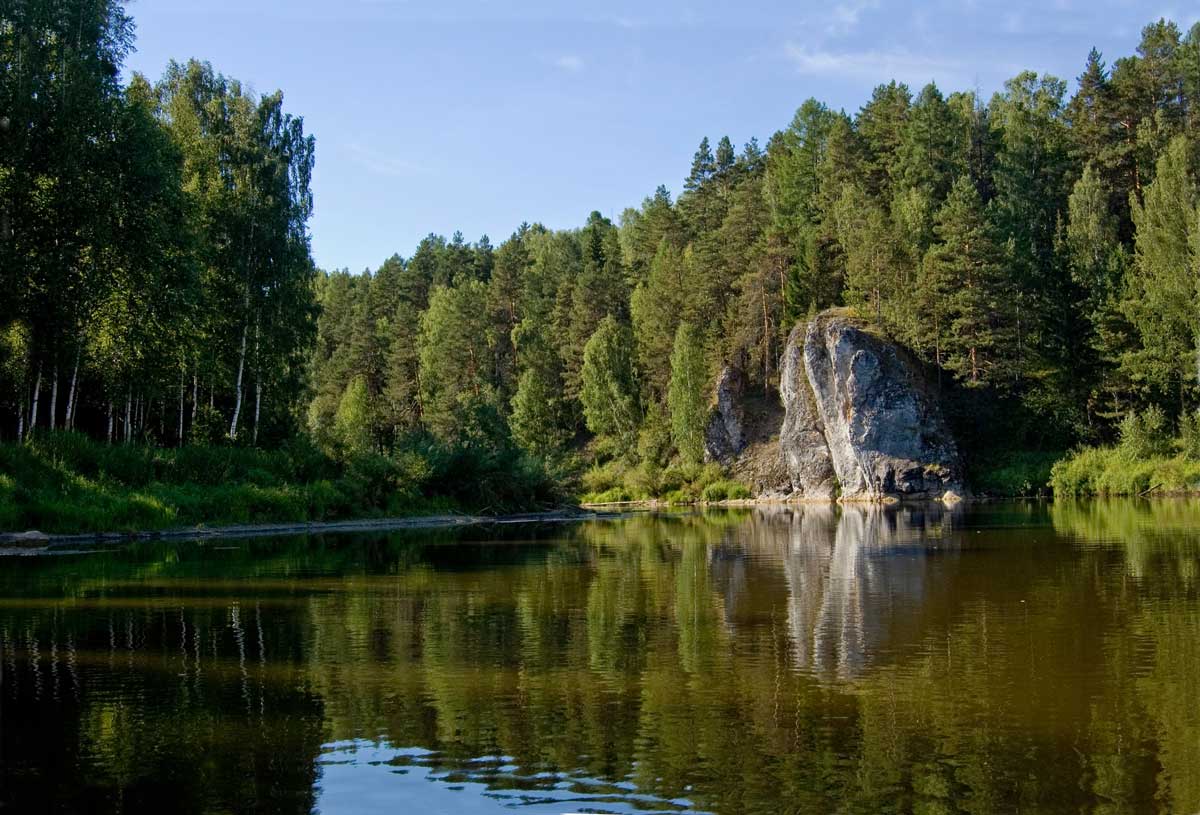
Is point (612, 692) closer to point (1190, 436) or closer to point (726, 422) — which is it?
point (1190, 436)

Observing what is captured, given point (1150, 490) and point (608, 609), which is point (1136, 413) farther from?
point (608, 609)

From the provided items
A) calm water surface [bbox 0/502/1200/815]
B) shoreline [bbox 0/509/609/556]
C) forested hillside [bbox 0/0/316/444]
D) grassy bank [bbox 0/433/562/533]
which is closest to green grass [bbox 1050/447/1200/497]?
shoreline [bbox 0/509/609/556]

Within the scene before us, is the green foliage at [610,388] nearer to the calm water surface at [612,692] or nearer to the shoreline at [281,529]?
the shoreline at [281,529]

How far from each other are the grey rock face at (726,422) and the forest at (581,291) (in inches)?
59.0

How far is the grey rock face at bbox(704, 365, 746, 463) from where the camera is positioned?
83.8m

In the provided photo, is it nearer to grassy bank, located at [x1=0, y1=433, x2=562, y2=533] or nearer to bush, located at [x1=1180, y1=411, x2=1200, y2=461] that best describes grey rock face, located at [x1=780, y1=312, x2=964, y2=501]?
bush, located at [x1=1180, y1=411, x2=1200, y2=461]

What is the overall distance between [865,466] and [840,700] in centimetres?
6077

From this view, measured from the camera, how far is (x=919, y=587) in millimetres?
19781

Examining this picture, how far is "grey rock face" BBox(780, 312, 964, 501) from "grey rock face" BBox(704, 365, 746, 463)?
834cm

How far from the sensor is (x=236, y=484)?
43.7 meters

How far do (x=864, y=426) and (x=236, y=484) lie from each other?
42034mm

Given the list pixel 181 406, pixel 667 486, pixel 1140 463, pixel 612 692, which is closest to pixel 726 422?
pixel 667 486

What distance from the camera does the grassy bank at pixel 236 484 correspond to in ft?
116

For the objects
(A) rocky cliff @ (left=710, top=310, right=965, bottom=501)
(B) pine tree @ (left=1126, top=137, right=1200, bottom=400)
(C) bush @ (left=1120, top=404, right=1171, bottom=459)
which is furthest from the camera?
(A) rocky cliff @ (left=710, top=310, right=965, bottom=501)
